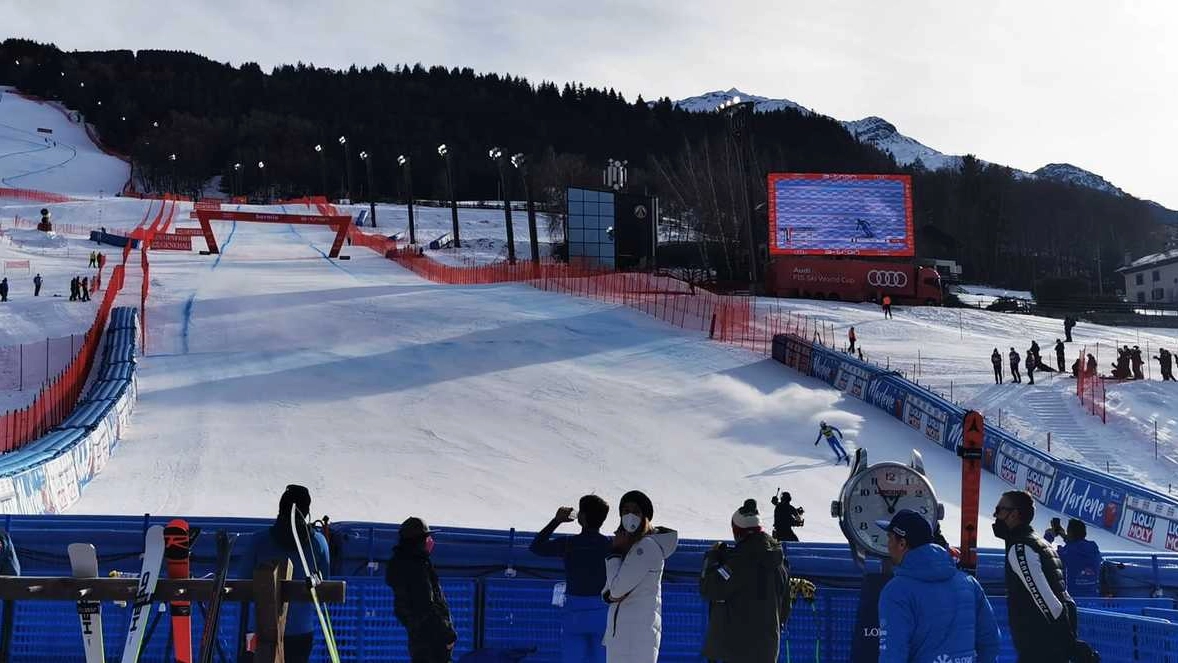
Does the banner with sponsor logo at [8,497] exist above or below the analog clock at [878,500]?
below

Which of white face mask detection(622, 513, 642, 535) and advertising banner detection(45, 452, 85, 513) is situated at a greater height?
white face mask detection(622, 513, 642, 535)

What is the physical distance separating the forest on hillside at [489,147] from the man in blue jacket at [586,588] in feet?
221

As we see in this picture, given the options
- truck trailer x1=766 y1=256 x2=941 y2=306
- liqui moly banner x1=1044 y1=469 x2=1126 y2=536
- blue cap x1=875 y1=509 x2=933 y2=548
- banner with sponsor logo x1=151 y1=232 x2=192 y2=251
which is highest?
banner with sponsor logo x1=151 y1=232 x2=192 y2=251

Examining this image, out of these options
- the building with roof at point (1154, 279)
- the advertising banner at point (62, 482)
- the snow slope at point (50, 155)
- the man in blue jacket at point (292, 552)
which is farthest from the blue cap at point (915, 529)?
the snow slope at point (50, 155)

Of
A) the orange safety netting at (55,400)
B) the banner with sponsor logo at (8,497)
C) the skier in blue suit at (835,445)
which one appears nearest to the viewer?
the banner with sponsor logo at (8,497)

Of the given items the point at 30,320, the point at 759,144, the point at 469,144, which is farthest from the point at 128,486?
the point at 759,144

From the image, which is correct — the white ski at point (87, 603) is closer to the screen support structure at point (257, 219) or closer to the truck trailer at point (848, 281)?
the truck trailer at point (848, 281)

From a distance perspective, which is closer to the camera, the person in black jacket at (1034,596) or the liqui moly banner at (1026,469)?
the person in black jacket at (1034,596)

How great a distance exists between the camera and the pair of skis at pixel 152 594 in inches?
178

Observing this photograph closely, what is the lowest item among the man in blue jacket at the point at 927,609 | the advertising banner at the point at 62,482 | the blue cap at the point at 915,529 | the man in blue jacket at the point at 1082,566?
the advertising banner at the point at 62,482

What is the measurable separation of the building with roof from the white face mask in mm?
78637

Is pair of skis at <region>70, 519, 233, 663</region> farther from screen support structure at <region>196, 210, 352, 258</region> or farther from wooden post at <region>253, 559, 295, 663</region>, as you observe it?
screen support structure at <region>196, 210, 352, 258</region>

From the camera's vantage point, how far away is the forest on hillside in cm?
10256

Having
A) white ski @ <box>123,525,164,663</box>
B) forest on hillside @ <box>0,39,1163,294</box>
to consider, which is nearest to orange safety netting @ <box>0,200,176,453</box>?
white ski @ <box>123,525,164,663</box>
